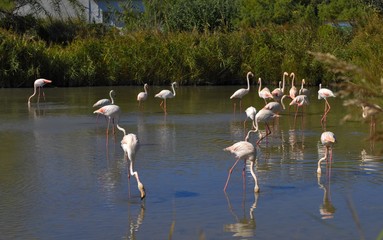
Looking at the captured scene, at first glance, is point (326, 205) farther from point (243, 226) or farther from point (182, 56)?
point (182, 56)

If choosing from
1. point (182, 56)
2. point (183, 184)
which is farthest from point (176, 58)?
point (183, 184)

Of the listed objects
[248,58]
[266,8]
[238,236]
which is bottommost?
[238,236]

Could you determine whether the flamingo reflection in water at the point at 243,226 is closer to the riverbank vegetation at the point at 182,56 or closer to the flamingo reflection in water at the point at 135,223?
the flamingo reflection in water at the point at 135,223

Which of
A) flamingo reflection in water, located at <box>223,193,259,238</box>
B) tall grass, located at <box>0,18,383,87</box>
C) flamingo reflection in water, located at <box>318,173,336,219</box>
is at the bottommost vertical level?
flamingo reflection in water, located at <box>223,193,259,238</box>

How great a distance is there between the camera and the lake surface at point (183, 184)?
6.82 metres

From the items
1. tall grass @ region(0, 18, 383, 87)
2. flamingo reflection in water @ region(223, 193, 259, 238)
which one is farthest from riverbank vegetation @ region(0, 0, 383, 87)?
flamingo reflection in water @ region(223, 193, 259, 238)

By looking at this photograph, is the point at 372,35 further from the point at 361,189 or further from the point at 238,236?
the point at 238,236

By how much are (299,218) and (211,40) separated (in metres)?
20.6

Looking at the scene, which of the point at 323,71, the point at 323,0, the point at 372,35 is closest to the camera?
the point at 372,35

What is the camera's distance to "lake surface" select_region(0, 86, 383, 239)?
22.4 feet

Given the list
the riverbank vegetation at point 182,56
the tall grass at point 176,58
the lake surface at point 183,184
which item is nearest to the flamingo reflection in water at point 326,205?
the lake surface at point 183,184

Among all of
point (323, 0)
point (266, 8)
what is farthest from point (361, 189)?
point (323, 0)

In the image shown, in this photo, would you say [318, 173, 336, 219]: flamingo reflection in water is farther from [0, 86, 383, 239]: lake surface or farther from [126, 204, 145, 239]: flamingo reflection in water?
[126, 204, 145, 239]: flamingo reflection in water

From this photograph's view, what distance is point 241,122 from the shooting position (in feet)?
50.4
